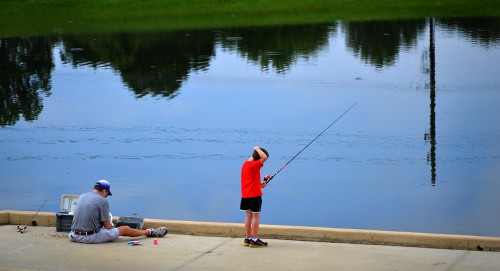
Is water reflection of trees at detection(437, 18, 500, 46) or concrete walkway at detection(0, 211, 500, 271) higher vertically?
concrete walkway at detection(0, 211, 500, 271)

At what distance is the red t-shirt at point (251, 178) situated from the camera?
16547 mm

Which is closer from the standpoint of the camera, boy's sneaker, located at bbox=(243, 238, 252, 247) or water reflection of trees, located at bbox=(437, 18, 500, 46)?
boy's sneaker, located at bbox=(243, 238, 252, 247)

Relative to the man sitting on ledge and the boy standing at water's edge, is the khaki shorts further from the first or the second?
the boy standing at water's edge

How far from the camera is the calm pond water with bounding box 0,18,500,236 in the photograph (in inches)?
1043

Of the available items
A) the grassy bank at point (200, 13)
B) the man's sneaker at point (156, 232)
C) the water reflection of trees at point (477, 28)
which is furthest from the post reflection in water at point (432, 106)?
the man's sneaker at point (156, 232)

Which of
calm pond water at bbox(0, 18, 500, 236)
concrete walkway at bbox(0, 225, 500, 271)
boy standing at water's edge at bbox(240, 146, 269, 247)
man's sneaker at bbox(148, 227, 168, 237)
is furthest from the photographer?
calm pond water at bbox(0, 18, 500, 236)

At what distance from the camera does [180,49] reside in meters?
54.1

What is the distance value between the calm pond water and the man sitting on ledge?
7236 millimetres

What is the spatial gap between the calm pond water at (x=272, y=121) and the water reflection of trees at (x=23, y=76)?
0.32ft

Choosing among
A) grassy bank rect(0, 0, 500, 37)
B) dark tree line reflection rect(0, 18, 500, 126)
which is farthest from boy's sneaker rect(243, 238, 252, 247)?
grassy bank rect(0, 0, 500, 37)

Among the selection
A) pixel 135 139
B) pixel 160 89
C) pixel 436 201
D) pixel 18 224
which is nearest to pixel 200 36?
pixel 160 89

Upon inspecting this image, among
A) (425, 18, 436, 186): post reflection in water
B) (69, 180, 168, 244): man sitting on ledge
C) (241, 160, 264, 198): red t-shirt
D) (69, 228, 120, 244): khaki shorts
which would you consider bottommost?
(425, 18, 436, 186): post reflection in water

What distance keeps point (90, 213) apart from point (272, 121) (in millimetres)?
22871

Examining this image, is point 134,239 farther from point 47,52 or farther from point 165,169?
point 47,52
